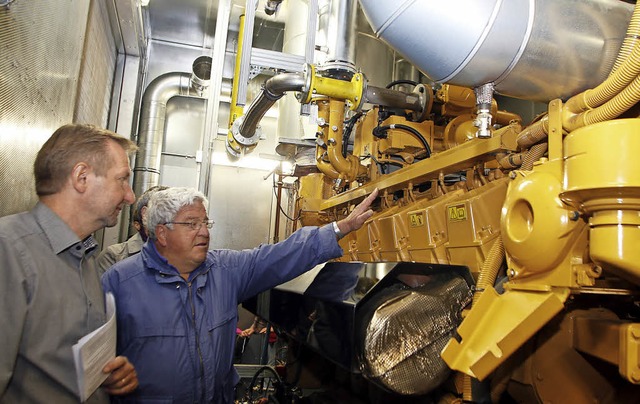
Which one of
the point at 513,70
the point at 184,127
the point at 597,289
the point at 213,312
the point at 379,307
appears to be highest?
the point at 184,127

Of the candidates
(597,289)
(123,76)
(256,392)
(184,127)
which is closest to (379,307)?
→ (597,289)

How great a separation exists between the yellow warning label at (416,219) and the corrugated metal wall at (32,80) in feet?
7.18

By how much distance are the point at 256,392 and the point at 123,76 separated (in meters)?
4.26

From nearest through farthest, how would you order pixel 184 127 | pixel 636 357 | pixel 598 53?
pixel 636 357 < pixel 598 53 < pixel 184 127

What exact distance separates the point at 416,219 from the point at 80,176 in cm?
197

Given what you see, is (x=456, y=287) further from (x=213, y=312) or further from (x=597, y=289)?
(x=213, y=312)

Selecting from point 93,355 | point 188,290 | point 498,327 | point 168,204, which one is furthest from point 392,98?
point 93,355

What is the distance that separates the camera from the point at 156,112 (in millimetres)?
6785

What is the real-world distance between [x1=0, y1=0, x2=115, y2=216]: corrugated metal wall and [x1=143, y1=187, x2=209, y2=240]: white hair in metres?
0.62

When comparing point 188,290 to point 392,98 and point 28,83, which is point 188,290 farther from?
point 392,98

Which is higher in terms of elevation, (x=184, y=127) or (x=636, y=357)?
(x=184, y=127)

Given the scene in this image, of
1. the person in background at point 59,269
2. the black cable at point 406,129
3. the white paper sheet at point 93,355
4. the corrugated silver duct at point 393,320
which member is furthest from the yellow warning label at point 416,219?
the white paper sheet at point 93,355

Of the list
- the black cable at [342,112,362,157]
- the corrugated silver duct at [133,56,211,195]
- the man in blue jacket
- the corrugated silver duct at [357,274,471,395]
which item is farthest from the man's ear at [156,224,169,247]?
the corrugated silver duct at [133,56,211,195]

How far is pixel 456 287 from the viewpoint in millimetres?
1818
